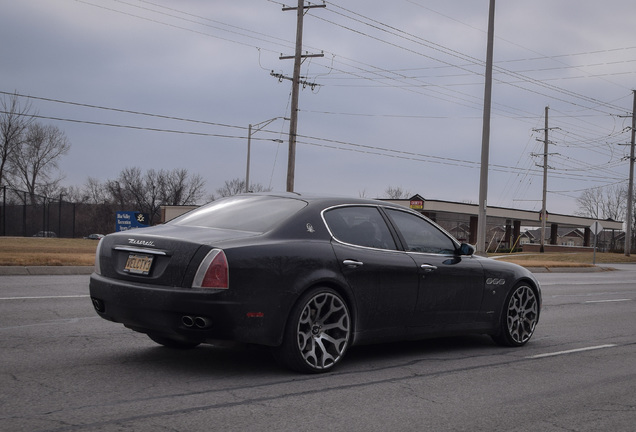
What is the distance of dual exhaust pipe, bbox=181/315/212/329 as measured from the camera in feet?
17.7

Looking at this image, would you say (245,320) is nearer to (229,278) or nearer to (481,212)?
(229,278)

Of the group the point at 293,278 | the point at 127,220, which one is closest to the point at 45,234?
the point at 127,220

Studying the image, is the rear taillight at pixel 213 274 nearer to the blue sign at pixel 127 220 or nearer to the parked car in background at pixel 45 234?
the blue sign at pixel 127 220

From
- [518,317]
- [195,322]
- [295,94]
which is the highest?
[295,94]

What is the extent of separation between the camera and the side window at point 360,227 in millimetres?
6473

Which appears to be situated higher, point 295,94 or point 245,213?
point 295,94

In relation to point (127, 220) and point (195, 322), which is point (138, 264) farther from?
point (127, 220)

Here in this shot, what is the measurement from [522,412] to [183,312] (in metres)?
2.59

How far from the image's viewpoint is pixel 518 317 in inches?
322

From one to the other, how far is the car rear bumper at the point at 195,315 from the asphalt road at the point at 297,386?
261 millimetres

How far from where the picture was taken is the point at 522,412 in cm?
513

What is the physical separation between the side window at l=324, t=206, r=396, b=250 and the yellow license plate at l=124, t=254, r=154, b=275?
Answer: 5.33 feet

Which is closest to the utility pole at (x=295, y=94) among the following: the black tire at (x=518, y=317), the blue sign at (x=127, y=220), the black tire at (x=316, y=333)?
the blue sign at (x=127, y=220)

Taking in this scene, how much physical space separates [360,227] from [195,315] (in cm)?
197
